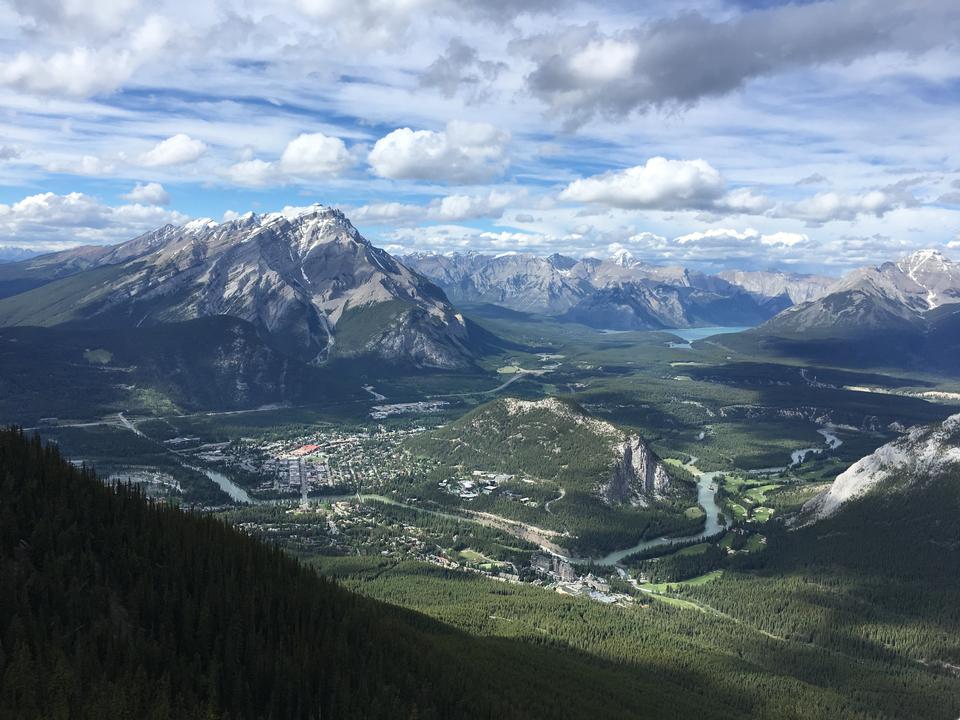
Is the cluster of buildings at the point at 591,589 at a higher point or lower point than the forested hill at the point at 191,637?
lower

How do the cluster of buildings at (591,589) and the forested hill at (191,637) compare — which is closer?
the forested hill at (191,637)

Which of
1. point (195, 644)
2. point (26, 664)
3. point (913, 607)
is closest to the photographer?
point (26, 664)

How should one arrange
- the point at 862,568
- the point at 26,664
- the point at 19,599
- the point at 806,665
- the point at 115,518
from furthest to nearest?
the point at 862,568
the point at 806,665
the point at 115,518
the point at 19,599
the point at 26,664

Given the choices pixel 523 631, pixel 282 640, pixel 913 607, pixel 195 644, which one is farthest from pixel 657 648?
pixel 195 644

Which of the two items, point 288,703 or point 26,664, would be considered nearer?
point 26,664

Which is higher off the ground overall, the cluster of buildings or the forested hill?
the forested hill

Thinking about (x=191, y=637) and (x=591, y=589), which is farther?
(x=591, y=589)

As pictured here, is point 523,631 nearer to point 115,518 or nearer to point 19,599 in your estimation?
point 115,518

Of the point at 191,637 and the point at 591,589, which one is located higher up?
the point at 191,637
